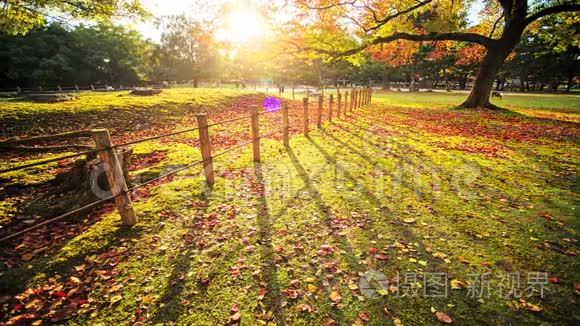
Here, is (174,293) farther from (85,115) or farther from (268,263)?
(85,115)

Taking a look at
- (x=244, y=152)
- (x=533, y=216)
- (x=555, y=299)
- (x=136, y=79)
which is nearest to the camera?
(x=555, y=299)

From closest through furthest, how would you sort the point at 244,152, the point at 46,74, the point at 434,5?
the point at 244,152 → the point at 434,5 → the point at 46,74

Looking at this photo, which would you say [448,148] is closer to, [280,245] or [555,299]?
[555,299]

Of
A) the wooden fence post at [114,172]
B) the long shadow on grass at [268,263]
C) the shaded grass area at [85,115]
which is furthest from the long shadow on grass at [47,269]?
the shaded grass area at [85,115]

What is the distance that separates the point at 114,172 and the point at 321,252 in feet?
10.7

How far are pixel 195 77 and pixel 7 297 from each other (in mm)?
50201

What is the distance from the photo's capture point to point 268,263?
3.44 metres

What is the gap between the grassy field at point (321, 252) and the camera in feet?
9.03

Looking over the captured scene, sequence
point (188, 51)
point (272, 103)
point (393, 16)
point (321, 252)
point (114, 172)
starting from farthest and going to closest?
1. point (188, 51)
2. point (272, 103)
3. point (393, 16)
4. point (114, 172)
5. point (321, 252)

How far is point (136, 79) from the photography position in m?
56.6

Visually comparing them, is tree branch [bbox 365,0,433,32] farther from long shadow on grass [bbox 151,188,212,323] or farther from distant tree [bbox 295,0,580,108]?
long shadow on grass [bbox 151,188,212,323]

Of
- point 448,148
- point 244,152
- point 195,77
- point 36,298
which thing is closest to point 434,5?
point 448,148

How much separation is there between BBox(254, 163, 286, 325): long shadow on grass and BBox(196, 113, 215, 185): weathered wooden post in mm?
1331

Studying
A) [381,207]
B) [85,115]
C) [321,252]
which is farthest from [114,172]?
[85,115]
